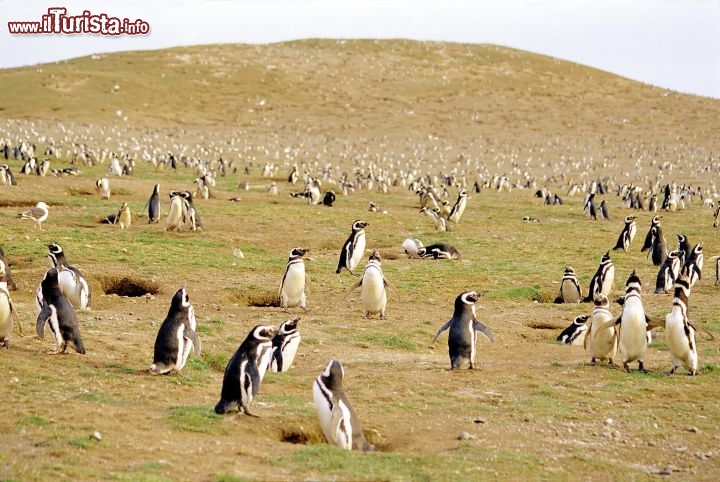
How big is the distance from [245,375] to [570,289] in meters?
7.89

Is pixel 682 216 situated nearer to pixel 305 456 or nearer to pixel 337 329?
pixel 337 329

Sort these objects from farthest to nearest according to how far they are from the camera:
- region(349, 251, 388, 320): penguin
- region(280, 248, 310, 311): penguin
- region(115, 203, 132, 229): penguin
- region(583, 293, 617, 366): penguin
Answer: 1. region(115, 203, 132, 229): penguin
2. region(280, 248, 310, 311): penguin
3. region(349, 251, 388, 320): penguin
4. region(583, 293, 617, 366): penguin

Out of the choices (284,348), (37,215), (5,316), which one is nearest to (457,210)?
(37,215)

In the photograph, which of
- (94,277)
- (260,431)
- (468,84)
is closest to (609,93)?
(468,84)

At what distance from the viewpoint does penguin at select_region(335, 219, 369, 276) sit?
15.5m

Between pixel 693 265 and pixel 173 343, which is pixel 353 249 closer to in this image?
pixel 693 265

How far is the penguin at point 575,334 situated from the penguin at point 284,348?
351 cm

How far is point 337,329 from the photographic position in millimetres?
11656

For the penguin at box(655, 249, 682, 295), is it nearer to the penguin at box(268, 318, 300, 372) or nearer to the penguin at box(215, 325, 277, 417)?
the penguin at box(268, 318, 300, 372)

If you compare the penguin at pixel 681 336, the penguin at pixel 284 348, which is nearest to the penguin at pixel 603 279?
the penguin at pixel 681 336

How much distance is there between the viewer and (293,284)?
12.6 meters

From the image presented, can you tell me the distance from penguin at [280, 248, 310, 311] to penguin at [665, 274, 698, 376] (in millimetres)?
4725

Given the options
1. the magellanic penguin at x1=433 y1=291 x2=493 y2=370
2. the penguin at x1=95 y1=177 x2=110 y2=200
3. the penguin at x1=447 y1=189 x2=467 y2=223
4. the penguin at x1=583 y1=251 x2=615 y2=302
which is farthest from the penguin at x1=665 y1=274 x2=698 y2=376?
the penguin at x1=95 y1=177 x2=110 y2=200

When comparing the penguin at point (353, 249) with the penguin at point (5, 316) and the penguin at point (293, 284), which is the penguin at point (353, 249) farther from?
the penguin at point (5, 316)
